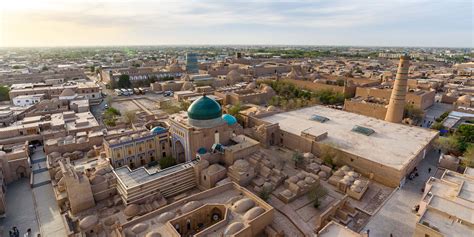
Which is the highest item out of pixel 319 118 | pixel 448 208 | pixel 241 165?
pixel 319 118

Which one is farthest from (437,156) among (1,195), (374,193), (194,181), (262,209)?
(1,195)

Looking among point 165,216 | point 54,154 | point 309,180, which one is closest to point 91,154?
point 54,154

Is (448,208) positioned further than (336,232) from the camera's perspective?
Yes

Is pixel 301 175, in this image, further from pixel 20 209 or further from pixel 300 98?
pixel 300 98

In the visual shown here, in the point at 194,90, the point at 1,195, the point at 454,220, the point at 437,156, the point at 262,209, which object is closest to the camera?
the point at 454,220

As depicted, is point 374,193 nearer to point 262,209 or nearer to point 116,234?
point 262,209
